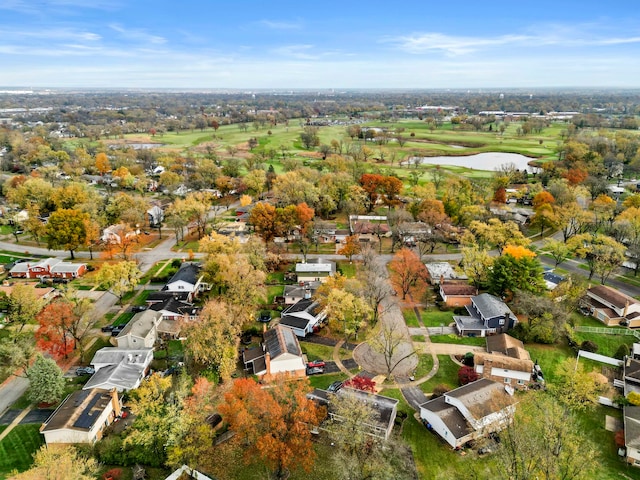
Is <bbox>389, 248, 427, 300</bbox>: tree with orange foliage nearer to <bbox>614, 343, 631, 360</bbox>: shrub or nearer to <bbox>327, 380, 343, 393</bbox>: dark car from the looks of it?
<bbox>327, 380, 343, 393</bbox>: dark car

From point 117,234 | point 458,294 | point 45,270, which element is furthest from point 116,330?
point 458,294

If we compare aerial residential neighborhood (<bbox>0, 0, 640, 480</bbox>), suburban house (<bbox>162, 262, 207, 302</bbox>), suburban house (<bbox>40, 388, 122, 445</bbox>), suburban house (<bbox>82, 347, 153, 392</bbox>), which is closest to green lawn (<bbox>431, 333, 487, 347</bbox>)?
aerial residential neighborhood (<bbox>0, 0, 640, 480</bbox>)

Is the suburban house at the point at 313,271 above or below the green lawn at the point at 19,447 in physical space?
above

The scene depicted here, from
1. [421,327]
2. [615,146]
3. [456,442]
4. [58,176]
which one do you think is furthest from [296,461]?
[615,146]

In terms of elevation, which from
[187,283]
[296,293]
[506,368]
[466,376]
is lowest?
[466,376]

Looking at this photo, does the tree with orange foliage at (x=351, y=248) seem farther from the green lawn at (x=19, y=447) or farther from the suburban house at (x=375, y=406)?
the green lawn at (x=19, y=447)

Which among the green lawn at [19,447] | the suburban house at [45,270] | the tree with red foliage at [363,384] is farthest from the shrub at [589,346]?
the suburban house at [45,270]

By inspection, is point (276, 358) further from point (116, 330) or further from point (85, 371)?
point (116, 330)

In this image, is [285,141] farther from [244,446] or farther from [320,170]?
[244,446]
